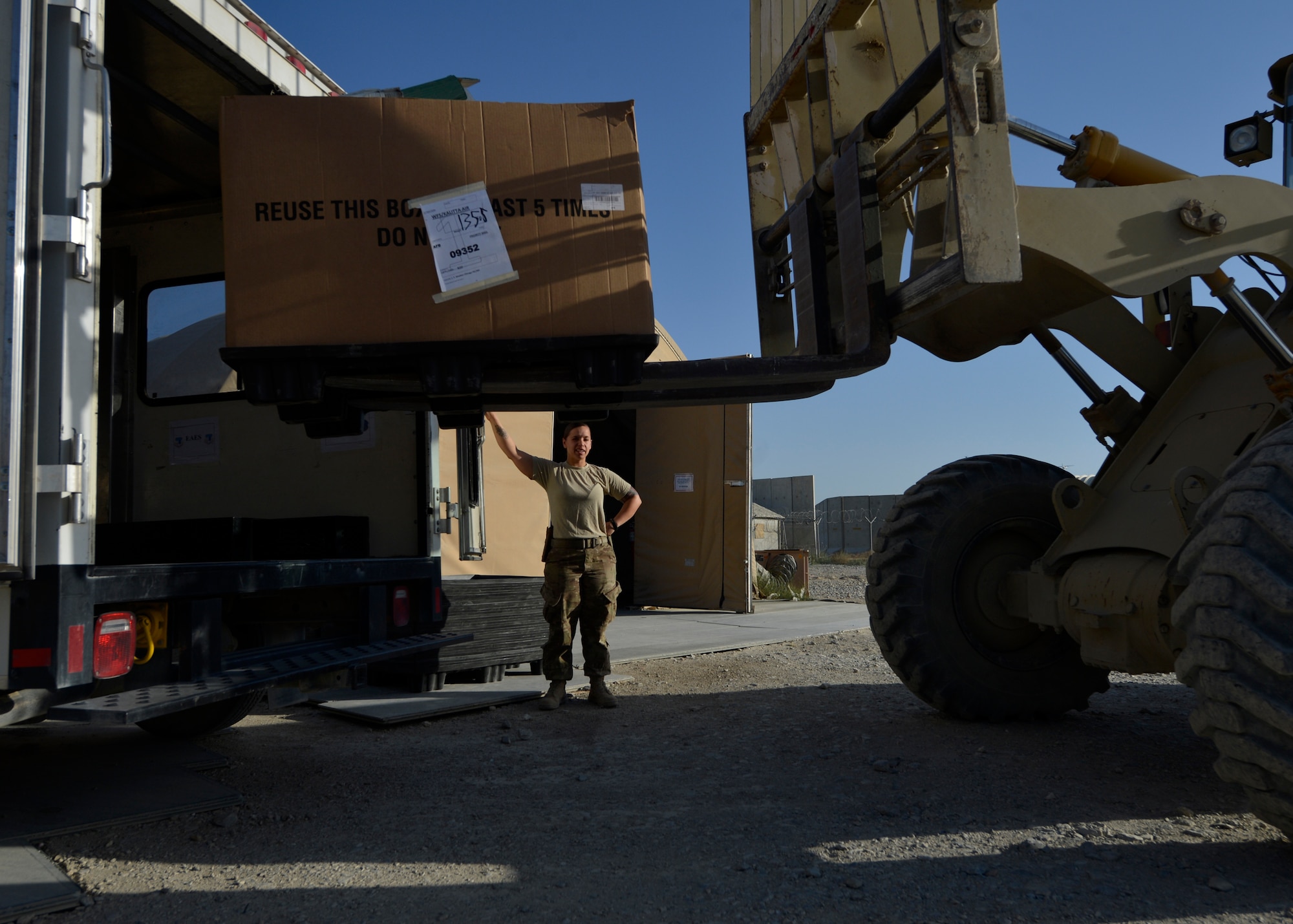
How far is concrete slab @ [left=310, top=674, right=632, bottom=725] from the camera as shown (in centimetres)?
499

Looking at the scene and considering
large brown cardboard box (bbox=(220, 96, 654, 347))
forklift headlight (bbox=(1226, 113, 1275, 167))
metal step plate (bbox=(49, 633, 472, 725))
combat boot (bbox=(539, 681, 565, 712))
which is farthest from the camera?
combat boot (bbox=(539, 681, 565, 712))

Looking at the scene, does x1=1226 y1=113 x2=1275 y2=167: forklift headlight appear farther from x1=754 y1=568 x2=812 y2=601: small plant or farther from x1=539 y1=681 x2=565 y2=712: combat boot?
x1=754 y1=568 x2=812 y2=601: small plant

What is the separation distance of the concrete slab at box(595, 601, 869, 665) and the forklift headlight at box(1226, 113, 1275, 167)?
4.98 metres

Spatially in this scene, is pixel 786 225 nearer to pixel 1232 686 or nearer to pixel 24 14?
pixel 1232 686

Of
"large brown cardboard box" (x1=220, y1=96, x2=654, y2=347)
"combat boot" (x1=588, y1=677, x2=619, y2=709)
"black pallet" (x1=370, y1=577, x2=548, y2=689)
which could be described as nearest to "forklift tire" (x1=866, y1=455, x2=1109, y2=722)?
"combat boot" (x1=588, y1=677, x2=619, y2=709)

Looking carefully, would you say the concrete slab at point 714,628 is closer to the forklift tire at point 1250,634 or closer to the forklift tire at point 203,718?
the forklift tire at point 203,718

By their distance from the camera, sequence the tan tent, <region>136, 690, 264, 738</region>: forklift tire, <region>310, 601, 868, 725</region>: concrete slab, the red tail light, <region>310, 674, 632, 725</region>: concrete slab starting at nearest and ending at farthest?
the red tail light → <region>136, 690, 264, 738</region>: forklift tire → <region>310, 674, 632, 725</region>: concrete slab → <region>310, 601, 868, 725</region>: concrete slab → the tan tent

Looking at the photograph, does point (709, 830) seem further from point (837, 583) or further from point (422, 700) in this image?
point (837, 583)

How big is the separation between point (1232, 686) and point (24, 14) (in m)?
3.74

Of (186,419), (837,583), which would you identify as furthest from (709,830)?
(837,583)

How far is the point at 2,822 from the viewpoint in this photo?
3.12 metres

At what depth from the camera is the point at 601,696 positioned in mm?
5516

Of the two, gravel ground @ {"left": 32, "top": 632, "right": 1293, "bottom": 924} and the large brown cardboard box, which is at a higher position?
the large brown cardboard box

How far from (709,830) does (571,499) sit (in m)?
2.76
